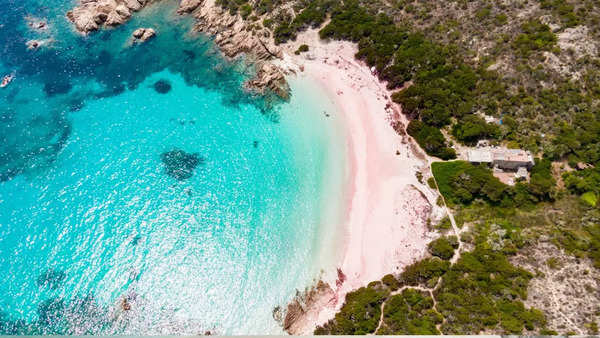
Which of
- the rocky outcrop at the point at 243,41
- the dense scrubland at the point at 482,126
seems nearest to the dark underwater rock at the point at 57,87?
the rocky outcrop at the point at 243,41

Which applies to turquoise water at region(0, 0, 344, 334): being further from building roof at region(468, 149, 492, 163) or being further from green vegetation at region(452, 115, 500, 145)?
building roof at region(468, 149, 492, 163)

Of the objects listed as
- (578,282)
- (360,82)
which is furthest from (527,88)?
(578,282)

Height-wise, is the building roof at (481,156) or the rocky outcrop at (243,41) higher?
the building roof at (481,156)

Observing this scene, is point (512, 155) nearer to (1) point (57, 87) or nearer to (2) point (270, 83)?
(2) point (270, 83)

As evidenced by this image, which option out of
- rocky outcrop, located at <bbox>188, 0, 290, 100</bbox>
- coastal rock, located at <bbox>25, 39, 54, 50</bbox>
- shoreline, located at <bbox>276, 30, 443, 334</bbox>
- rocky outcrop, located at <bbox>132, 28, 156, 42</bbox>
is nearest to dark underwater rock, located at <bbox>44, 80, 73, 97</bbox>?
coastal rock, located at <bbox>25, 39, 54, 50</bbox>

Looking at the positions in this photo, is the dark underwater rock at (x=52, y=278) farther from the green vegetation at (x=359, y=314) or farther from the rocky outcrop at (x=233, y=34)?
the rocky outcrop at (x=233, y=34)

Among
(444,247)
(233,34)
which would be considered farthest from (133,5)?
(444,247)
